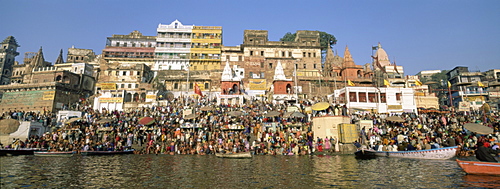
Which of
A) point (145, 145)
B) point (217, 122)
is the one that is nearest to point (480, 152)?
point (217, 122)

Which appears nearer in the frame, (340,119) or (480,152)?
(480,152)

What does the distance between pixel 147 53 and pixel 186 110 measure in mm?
32024

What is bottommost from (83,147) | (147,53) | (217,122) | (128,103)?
(83,147)

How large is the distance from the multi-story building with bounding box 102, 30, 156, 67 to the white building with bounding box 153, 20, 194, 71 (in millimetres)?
1805

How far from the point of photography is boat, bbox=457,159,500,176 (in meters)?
10.6

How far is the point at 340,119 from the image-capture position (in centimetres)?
2245

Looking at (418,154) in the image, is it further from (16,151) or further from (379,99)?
(16,151)

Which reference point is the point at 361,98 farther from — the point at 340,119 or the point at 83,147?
the point at 83,147

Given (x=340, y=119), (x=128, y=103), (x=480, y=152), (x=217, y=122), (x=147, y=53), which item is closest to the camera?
(x=480, y=152)

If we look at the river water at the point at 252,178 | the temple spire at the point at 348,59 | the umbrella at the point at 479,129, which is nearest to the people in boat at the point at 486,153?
the river water at the point at 252,178

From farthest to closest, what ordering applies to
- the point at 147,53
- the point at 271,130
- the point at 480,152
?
the point at 147,53 < the point at 271,130 < the point at 480,152

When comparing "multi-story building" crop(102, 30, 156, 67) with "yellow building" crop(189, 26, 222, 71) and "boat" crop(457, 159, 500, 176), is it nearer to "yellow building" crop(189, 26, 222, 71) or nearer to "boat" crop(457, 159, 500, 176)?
"yellow building" crop(189, 26, 222, 71)

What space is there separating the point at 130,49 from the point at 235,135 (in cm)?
4360

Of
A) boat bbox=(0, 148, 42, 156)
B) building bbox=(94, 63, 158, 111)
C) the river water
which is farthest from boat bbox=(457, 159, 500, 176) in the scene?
building bbox=(94, 63, 158, 111)
